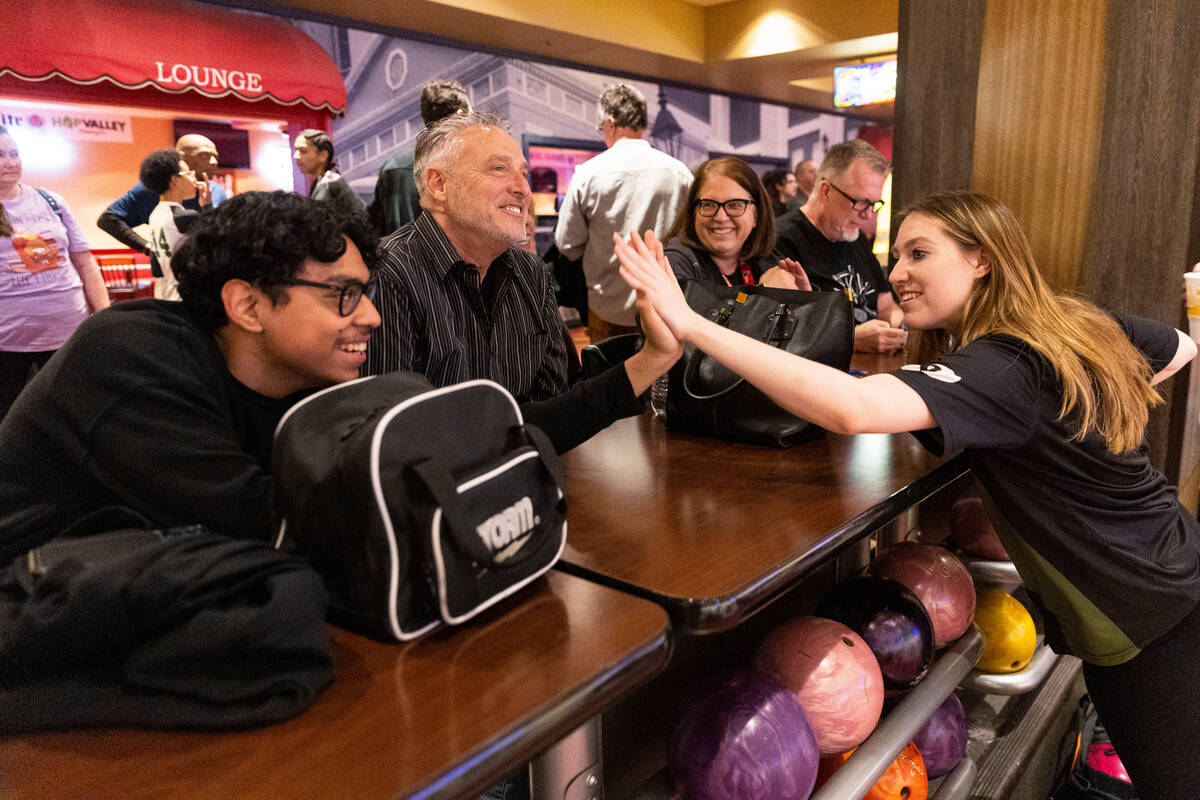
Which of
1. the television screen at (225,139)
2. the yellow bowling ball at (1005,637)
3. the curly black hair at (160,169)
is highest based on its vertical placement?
the television screen at (225,139)

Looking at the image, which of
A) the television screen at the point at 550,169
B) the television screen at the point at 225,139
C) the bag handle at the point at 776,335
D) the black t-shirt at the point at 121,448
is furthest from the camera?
the television screen at the point at 550,169

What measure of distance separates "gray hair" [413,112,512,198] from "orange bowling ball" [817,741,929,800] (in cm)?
157

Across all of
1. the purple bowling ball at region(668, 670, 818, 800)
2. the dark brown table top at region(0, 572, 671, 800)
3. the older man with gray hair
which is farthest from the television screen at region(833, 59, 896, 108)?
the dark brown table top at region(0, 572, 671, 800)

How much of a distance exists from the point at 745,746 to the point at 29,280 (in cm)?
353

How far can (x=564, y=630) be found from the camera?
38.8 inches

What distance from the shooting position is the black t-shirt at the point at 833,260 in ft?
10.4

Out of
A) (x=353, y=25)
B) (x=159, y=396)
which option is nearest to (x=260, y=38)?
(x=353, y=25)

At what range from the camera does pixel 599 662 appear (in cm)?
91

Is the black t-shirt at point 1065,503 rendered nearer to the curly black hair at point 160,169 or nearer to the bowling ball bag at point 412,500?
the bowling ball bag at point 412,500

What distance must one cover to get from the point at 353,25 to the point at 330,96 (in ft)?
3.30

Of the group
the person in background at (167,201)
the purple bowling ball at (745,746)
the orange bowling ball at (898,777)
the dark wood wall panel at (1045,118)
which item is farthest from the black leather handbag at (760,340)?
the person in background at (167,201)

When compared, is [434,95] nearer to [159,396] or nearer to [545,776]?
[159,396]

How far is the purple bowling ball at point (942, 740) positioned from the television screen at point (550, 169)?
7.66m

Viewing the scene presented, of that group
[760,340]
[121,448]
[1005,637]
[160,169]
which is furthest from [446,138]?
[160,169]
